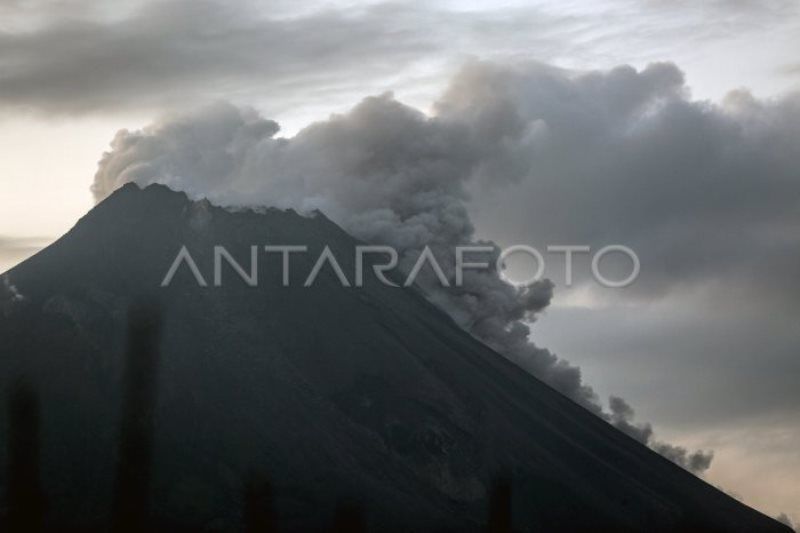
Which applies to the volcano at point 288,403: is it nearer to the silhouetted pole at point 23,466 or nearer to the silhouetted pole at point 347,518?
the silhouetted pole at point 347,518

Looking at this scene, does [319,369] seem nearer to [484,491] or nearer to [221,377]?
[221,377]

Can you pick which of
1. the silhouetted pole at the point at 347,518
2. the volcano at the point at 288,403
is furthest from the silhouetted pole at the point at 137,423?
the silhouetted pole at the point at 347,518

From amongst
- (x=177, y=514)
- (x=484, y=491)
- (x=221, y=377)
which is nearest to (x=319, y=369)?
(x=221, y=377)

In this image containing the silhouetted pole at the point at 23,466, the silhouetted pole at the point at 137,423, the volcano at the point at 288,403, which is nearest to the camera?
the silhouetted pole at the point at 23,466

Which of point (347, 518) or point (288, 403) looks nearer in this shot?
point (347, 518)

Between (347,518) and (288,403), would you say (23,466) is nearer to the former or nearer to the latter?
(288,403)

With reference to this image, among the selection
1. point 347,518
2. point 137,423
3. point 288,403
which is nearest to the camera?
point 347,518

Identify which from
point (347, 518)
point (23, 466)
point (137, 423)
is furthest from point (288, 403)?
point (23, 466)
